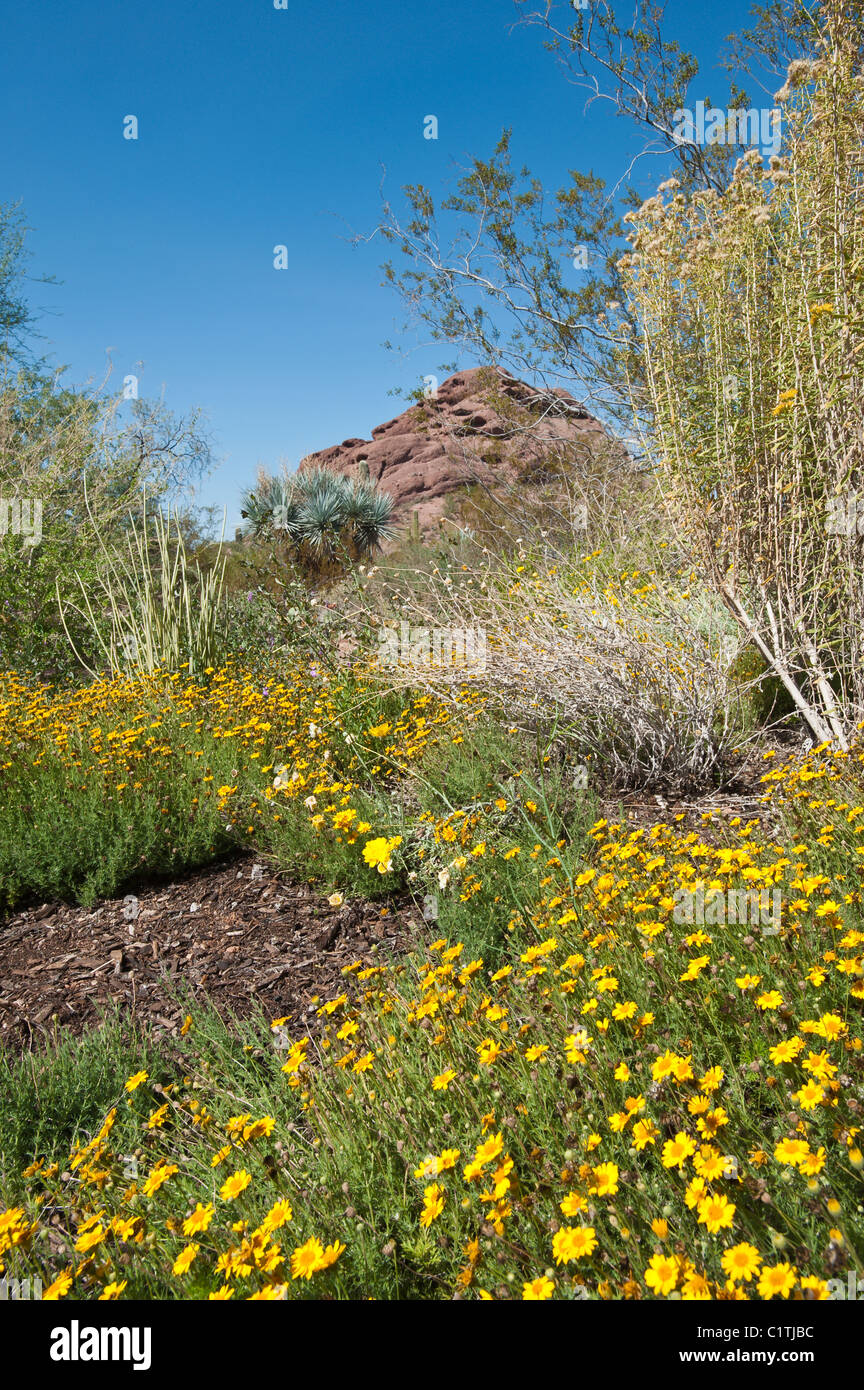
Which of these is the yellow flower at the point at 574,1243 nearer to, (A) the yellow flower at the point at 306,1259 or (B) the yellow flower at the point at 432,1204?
(B) the yellow flower at the point at 432,1204

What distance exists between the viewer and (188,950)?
3283 millimetres

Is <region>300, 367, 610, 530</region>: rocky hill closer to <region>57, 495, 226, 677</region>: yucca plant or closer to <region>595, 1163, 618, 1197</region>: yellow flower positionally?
<region>57, 495, 226, 677</region>: yucca plant

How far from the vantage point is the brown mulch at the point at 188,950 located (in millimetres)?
2883

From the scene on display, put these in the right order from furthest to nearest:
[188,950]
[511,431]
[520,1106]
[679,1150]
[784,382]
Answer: [511,431] < [784,382] < [188,950] < [520,1106] < [679,1150]

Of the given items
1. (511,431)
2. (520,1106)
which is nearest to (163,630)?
(511,431)

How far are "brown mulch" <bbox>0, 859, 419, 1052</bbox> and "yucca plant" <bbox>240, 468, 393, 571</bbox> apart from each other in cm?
933

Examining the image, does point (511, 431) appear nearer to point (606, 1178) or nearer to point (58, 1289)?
point (606, 1178)

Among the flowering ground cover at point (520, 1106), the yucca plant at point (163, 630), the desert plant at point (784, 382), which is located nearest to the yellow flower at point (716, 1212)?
the flowering ground cover at point (520, 1106)

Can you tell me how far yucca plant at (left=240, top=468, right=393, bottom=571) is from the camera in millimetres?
13391

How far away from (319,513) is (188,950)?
11553 mm

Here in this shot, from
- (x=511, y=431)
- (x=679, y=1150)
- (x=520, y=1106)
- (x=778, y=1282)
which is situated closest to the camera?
(x=778, y=1282)

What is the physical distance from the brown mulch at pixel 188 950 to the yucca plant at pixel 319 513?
367 inches

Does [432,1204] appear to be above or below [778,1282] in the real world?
below

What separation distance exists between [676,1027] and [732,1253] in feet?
2.34
